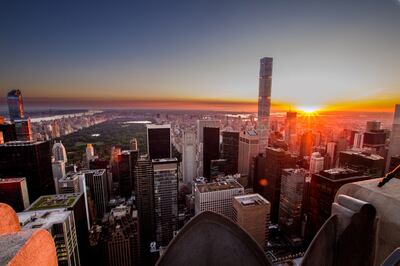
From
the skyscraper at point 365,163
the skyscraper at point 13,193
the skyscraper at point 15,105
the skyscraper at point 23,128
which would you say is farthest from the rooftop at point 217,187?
the skyscraper at point 23,128

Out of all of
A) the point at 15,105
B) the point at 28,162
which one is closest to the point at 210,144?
the point at 28,162

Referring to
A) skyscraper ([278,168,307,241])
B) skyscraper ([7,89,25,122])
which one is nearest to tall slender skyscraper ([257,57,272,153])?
skyscraper ([278,168,307,241])

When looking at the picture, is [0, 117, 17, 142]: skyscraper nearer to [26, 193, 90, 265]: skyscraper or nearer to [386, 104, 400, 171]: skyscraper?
[26, 193, 90, 265]: skyscraper

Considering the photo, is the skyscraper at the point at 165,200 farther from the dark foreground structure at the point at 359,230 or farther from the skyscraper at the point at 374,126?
the skyscraper at the point at 374,126

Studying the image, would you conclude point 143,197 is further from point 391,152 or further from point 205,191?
point 391,152

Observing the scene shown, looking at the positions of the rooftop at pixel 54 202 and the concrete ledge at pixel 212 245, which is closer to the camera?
the concrete ledge at pixel 212 245

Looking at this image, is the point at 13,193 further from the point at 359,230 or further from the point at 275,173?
the point at 275,173
